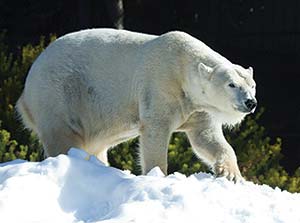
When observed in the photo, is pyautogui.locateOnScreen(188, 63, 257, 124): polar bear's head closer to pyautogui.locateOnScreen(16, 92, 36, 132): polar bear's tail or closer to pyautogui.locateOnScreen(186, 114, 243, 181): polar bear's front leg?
pyautogui.locateOnScreen(186, 114, 243, 181): polar bear's front leg

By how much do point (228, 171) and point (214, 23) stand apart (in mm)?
8326

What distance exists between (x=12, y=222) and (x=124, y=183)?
2.28ft

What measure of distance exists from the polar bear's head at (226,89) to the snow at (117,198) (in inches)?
29.5

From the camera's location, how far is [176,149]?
906cm

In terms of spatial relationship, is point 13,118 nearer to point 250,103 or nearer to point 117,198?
point 250,103

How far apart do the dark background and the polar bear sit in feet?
21.1

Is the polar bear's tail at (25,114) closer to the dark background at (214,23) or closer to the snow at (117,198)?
the snow at (117,198)

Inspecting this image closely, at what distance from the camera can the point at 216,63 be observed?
5.84 m

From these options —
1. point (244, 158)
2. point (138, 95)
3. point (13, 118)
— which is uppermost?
point (138, 95)

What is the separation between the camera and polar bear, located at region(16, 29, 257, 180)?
5.84 metres

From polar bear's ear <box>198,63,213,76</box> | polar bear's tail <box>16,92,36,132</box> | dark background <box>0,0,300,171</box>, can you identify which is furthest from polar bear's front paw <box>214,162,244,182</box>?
dark background <box>0,0,300,171</box>

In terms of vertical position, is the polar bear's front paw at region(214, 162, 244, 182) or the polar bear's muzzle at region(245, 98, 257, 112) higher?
the polar bear's muzzle at region(245, 98, 257, 112)

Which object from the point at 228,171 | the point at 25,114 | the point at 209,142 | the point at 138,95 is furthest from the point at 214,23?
the point at 228,171

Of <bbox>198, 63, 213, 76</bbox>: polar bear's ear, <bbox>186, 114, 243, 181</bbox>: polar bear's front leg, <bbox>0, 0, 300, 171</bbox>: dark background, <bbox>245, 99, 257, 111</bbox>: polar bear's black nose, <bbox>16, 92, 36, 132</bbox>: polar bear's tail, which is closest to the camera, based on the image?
<bbox>245, 99, 257, 111</bbox>: polar bear's black nose
